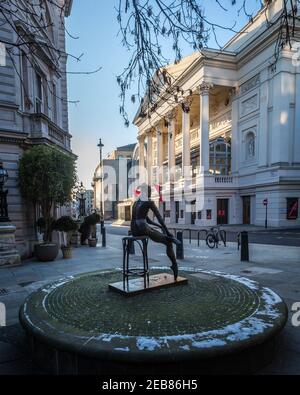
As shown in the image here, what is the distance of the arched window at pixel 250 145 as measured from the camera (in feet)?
107

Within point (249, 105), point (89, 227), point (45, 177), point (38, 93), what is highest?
point (249, 105)

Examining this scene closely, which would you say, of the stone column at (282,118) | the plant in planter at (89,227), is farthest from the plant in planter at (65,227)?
the stone column at (282,118)

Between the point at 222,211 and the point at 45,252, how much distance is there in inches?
1033

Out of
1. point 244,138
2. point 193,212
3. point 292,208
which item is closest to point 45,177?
point 292,208

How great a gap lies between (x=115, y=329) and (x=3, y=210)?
833 centimetres

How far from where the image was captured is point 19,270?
8945 mm

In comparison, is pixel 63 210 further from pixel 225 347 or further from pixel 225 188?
pixel 225 188

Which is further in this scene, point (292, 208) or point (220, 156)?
point (220, 156)

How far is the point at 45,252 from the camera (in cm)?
1038

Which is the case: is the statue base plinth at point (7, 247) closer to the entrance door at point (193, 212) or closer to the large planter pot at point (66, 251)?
the large planter pot at point (66, 251)

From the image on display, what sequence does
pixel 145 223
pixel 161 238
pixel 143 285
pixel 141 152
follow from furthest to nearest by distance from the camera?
pixel 141 152
pixel 161 238
pixel 145 223
pixel 143 285

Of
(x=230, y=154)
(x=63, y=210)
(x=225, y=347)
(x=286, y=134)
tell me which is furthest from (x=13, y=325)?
(x=230, y=154)

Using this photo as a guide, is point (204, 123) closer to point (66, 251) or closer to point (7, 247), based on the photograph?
point (66, 251)
